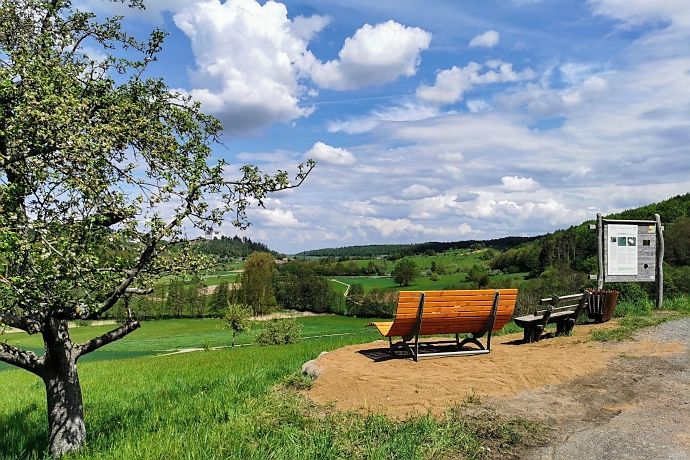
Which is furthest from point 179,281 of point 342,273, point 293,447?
Answer: point 342,273

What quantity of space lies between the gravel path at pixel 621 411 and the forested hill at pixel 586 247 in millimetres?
37796

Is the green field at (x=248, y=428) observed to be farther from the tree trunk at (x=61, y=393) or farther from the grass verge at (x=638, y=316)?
the grass verge at (x=638, y=316)

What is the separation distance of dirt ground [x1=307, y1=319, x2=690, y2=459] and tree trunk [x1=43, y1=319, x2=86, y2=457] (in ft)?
9.18

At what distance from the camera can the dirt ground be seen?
201 inches

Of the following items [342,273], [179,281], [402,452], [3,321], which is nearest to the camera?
[402,452]

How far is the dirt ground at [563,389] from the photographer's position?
511 cm

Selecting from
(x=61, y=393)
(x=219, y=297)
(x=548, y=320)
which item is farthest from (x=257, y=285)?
(x=61, y=393)

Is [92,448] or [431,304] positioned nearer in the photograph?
[92,448]

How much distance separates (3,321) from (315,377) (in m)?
4.22

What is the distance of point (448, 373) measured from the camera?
304 inches

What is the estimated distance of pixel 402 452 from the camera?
4.57 metres

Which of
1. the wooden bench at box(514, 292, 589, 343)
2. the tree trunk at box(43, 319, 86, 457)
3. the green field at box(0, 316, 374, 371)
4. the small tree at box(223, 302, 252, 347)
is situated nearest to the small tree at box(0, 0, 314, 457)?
the tree trunk at box(43, 319, 86, 457)

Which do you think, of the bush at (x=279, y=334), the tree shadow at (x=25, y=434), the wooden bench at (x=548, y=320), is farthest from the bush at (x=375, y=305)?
the tree shadow at (x=25, y=434)

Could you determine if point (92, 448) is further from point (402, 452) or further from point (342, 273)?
point (342, 273)
